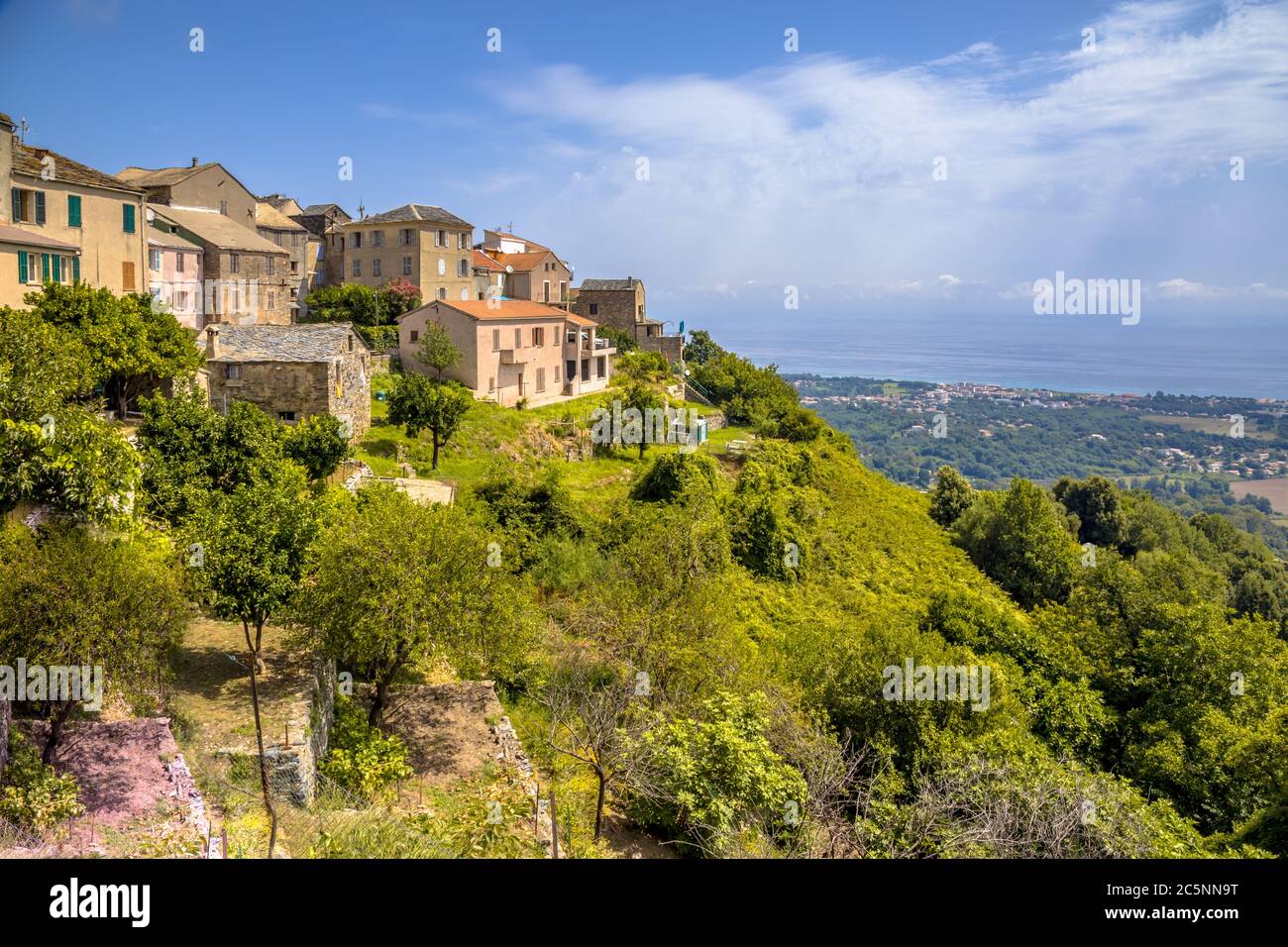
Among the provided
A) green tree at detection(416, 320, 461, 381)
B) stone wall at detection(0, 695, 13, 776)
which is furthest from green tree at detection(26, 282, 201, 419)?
stone wall at detection(0, 695, 13, 776)

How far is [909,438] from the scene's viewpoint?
4648 inches

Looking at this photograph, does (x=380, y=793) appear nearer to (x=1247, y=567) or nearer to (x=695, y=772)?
(x=695, y=772)

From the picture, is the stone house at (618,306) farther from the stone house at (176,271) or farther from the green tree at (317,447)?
the green tree at (317,447)

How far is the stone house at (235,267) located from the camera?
43.3m

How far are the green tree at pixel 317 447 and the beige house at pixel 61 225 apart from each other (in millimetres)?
8252

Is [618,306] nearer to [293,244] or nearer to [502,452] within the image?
[293,244]

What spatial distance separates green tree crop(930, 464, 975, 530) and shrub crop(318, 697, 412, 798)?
38055 mm

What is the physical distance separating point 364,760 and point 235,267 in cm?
3581

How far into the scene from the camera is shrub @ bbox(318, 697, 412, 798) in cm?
1564

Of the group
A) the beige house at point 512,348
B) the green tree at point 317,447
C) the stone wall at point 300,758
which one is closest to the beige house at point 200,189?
the beige house at point 512,348

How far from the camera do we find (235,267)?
44.6m

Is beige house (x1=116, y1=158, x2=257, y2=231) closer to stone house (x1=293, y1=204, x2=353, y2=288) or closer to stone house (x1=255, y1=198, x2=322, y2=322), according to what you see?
stone house (x1=255, y1=198, x2=322, y2=322)
